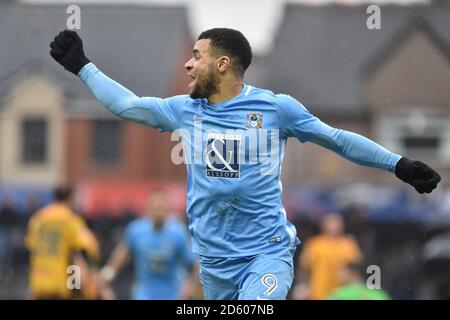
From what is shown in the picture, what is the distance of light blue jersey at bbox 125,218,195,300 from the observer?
12.8 meters

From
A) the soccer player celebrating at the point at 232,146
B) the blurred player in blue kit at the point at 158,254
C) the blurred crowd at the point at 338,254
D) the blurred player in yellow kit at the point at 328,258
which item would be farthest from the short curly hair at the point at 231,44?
the blurred player in yellow kit at the point at 328,258

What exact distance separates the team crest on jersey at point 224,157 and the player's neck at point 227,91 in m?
0.25

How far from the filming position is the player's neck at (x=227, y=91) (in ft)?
22.9

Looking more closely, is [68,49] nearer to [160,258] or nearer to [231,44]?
[231,44]

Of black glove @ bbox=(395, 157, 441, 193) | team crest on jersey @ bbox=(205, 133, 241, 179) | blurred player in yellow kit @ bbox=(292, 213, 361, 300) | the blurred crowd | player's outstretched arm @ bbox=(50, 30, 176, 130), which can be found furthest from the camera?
the blurred crowd

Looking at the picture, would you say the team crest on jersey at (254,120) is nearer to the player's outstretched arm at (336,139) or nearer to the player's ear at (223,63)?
the player's outstretched arm at (336,139)

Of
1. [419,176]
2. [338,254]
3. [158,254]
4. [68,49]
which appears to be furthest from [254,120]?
[338,254]

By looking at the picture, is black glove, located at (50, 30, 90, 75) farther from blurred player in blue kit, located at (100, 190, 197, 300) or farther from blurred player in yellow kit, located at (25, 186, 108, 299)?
blurred player in yellow kit, located at (25, 186, 108, 299)

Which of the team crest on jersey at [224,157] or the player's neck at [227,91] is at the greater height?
the player's neck at [227,91]

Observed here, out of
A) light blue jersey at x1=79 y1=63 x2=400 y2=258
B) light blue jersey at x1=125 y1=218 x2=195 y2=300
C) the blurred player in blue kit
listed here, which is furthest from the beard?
light blue jersey at x1=125 y1=218 x2=195 y2=300

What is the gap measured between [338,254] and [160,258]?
11.4 ft

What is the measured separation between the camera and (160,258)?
42.4 feet
